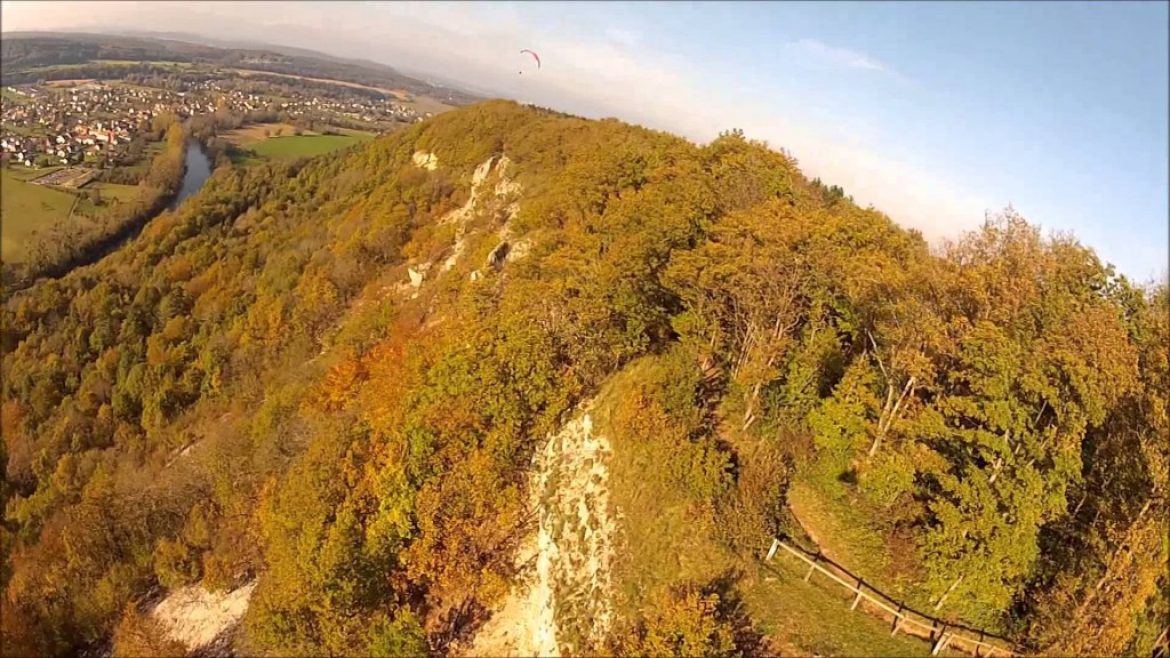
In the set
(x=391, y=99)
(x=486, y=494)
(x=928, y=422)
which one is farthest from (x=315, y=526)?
(x=391, y=99)

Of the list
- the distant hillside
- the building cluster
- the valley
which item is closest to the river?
the building cluster

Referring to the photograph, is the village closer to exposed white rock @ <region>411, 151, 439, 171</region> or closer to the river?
the river

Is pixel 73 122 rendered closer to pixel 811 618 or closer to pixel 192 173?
pixel 811 618

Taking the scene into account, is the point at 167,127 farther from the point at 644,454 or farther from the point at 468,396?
the point at 644,454

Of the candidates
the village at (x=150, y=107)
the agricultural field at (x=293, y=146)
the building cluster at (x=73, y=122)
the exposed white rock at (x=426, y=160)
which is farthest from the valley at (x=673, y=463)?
the agricultural field at (x=293, y=146)

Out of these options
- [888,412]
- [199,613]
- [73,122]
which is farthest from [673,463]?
[73,122]

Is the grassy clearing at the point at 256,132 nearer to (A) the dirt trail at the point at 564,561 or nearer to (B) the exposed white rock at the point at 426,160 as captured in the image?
(B) the exposed white rock at the point at 426,160
